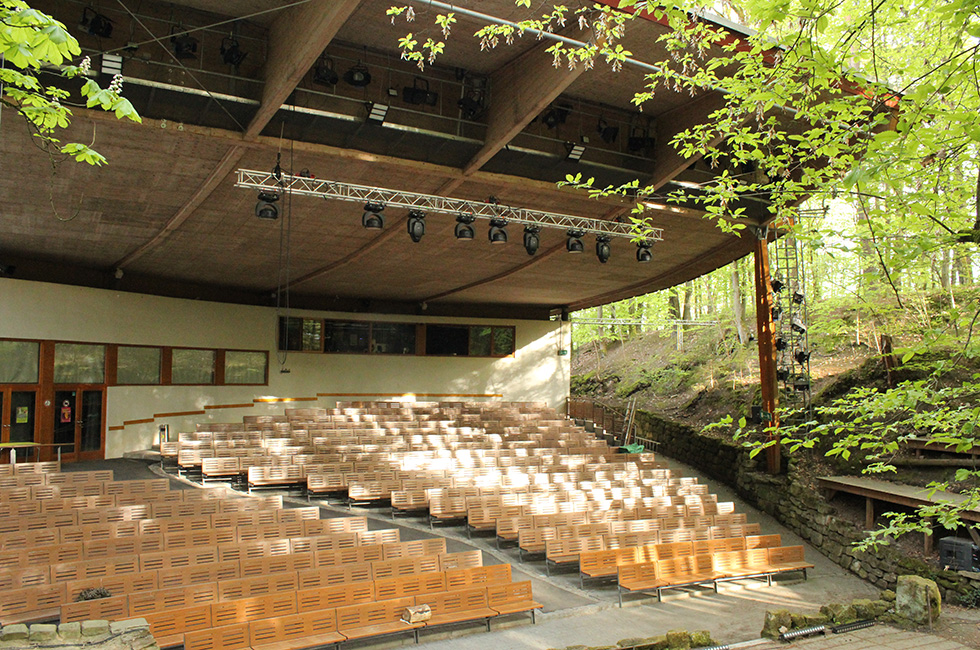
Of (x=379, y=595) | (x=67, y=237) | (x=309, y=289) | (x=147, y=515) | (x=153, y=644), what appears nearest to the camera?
(x=153, y=644)

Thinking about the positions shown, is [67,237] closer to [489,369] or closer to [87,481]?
[87,481]

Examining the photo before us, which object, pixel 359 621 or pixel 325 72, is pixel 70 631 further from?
pixel 325 72

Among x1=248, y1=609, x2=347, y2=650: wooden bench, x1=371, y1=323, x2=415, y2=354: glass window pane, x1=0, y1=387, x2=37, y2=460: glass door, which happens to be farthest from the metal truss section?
x1=371, y1=323, x2=415, y2=354: glass window pane

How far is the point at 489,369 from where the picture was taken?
2075cm

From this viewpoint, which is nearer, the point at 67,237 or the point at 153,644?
the point at 153,644

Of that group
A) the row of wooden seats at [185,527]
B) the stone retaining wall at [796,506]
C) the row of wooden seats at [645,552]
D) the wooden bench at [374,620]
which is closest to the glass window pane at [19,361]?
the row of wooden seats at [185,527]

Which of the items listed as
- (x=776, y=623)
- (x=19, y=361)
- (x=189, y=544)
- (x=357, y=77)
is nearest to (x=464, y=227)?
(x=357, y=77)

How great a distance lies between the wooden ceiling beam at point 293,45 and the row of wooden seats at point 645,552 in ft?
22.0

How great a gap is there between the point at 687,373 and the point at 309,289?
12.6 m

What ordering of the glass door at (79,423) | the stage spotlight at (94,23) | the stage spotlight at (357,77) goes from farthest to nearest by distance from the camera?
the glass door at (79,423) → the stage spotlight at (357,77) → the stage spotlight at (94,23)

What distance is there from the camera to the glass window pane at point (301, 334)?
58.7 ft

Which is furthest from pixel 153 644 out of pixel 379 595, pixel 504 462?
pixel 504 462

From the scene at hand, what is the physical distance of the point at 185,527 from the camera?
7730mm

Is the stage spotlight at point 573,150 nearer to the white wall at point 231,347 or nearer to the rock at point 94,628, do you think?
the rock at point 94,628
